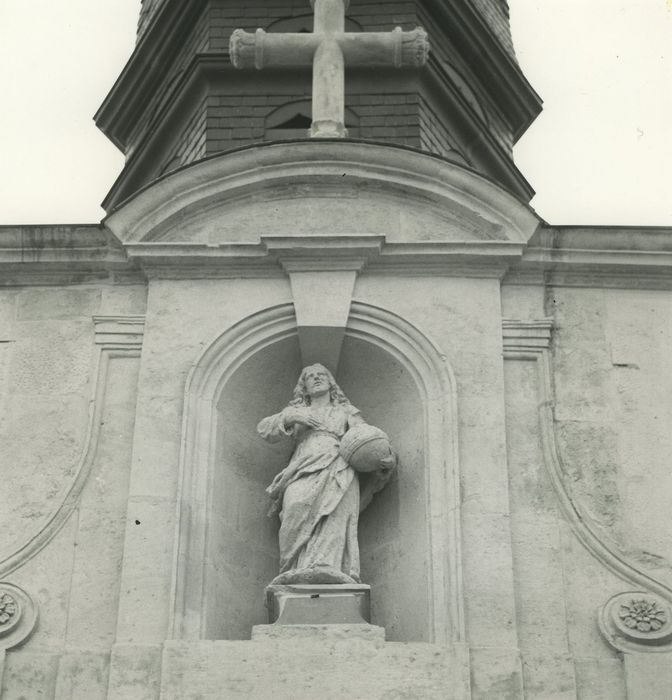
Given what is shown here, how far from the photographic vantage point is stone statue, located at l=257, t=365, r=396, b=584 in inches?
478

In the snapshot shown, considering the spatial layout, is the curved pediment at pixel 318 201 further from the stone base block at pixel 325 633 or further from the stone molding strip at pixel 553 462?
the stone base block at pixel 325 633

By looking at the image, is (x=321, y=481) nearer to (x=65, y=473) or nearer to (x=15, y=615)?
(x=65, y=473)

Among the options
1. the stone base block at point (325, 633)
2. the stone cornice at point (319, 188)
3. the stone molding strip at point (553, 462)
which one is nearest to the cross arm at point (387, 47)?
the stone cornice at point (319, 188)

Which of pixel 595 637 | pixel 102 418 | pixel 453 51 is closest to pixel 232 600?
pixel 102 418

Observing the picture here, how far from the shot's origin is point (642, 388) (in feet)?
42.2

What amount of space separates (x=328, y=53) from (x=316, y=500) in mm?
3557

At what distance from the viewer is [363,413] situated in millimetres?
13281

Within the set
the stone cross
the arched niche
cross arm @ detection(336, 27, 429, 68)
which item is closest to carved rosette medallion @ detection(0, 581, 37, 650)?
the arched niche

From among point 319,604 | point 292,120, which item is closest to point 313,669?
point 319,604

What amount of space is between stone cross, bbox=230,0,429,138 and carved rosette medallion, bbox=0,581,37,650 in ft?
12.8

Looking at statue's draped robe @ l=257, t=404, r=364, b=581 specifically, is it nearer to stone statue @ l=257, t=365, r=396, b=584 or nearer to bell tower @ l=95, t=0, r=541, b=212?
stone statue @ l=257, t=365, r=396, b=584

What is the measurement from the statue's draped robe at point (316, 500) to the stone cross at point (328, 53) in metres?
2.43

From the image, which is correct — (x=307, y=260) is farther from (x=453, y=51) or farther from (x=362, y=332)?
(x=453, y=51)

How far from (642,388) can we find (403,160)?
2205 millimetres
